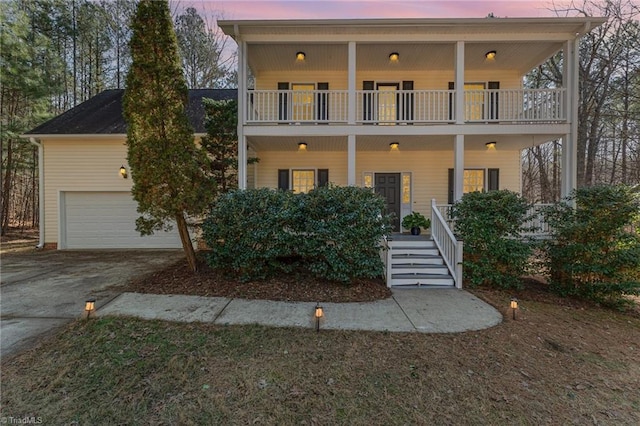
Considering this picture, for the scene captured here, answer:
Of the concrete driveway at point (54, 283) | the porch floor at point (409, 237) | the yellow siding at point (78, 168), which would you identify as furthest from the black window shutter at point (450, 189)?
the yellow siding at point (78, 168)

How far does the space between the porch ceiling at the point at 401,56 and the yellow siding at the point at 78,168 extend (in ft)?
19.7

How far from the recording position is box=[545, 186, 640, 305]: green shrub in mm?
5309

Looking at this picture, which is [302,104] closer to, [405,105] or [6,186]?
[405,105]

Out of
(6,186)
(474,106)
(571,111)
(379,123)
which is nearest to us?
(571,111)

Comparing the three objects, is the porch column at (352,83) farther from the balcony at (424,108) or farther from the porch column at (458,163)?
the porch column at (458,163)

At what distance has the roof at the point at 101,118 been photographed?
10.2 m

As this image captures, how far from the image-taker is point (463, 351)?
3424 millimetres

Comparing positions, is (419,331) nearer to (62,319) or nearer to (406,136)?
(62,319)

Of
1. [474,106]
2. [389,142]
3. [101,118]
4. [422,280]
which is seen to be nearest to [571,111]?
[474,106]

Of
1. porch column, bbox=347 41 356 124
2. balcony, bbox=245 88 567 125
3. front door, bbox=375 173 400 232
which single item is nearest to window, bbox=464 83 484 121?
balcony, bbox=245 88 567 125

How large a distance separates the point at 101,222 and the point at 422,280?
35.6 ft

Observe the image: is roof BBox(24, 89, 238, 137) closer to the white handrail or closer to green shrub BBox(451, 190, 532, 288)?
the white handrail

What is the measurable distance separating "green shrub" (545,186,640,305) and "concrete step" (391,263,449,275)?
217 centimetres

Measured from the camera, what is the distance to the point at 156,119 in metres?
5.63
